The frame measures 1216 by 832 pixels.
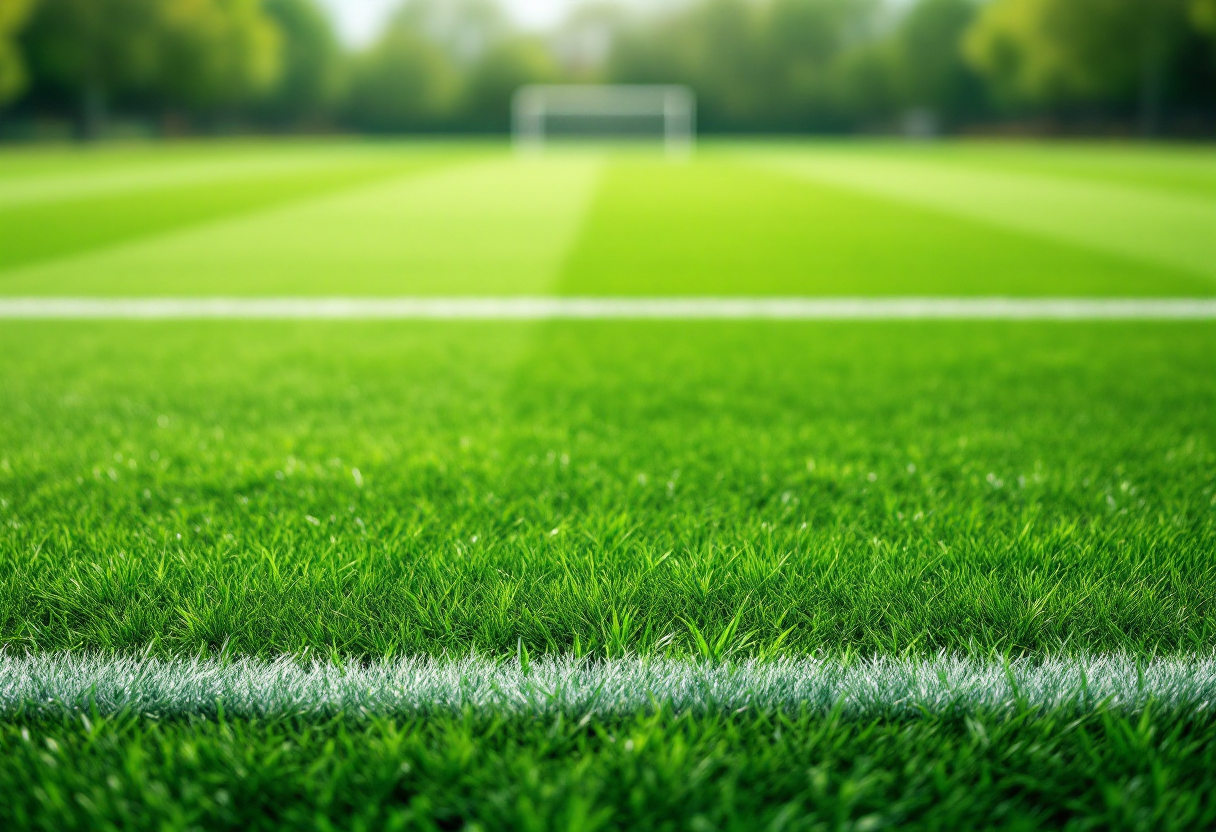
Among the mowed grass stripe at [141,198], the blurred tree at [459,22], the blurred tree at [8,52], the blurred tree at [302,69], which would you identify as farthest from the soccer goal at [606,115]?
the blurred tree at [8,52]

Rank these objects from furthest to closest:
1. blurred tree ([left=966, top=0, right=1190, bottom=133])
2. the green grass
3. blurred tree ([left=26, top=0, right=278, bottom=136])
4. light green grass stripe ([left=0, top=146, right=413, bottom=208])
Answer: blurred tree ([left=966, top=0, right=1190, bottom=133]), blurred tree ([left=26, top=0, right=278, bottom=136]), light green grass stripe ([left=0, top=146, right=413, bottom=208]), the green grass

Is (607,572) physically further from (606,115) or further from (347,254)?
(606,115)

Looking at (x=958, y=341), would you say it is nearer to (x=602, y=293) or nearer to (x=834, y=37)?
(x=602, y=293)

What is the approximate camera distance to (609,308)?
20.7 feet

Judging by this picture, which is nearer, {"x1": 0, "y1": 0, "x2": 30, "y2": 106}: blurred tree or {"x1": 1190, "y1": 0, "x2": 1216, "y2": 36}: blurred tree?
{"x1": 0, "y1": 0, "x2": 30, "y2": 106}: blurred tree

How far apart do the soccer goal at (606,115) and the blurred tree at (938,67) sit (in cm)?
1547

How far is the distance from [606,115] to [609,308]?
41.2 meters

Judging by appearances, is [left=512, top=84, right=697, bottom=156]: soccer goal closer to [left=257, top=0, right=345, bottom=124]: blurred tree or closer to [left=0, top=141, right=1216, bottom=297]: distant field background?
[left=257, top=0, right=345, bottom=124]: blurred tree

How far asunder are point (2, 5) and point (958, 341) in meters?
46.5

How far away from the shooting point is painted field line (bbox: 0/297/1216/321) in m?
5.97

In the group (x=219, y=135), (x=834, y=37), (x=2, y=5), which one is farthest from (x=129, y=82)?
(x=834, y=37)

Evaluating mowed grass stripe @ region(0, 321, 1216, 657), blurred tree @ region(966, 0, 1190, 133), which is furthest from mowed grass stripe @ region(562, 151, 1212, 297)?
blurred tree @ region(966, 0, 1190, 133)

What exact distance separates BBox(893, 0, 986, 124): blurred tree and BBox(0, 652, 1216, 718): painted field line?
244ft

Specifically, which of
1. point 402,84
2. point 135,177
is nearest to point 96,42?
point 402,84
